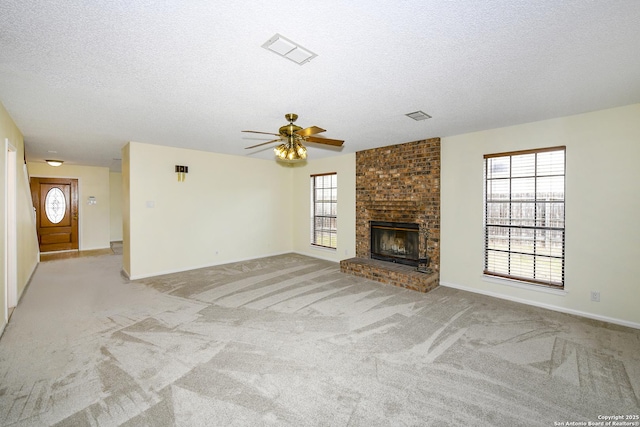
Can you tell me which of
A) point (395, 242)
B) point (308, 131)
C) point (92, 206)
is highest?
point (308, 131)

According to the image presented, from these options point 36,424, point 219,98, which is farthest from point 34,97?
point 36,424

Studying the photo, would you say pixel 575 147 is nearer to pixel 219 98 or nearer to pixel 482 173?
pixel 482 173

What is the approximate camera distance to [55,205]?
7.80m

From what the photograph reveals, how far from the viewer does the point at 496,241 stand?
14.1 feet

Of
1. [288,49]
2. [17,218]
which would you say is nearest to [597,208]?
[288,49]

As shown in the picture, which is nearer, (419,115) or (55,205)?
(419,115)

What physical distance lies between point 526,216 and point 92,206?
10887 mm

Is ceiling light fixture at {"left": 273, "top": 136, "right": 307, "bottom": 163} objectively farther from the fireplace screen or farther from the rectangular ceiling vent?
the fireplace screen

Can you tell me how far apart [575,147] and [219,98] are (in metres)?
4.47

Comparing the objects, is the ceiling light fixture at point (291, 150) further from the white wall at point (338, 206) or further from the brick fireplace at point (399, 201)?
the white wall at point (338, 206)

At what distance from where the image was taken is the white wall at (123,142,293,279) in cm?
516

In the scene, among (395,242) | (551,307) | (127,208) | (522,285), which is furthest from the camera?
(395,242)

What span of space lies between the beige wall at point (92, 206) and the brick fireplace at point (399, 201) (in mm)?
7862

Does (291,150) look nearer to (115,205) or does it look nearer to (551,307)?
(551,307)
